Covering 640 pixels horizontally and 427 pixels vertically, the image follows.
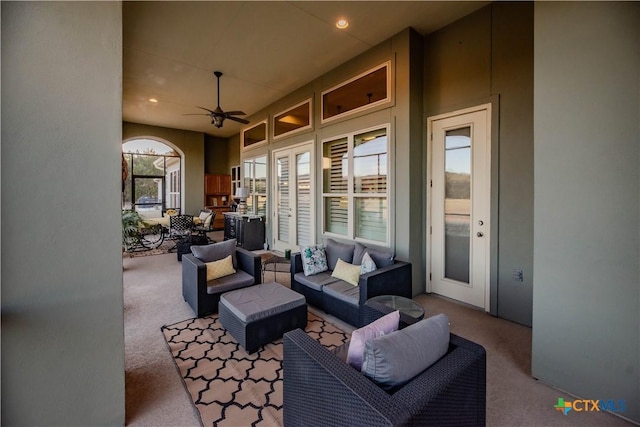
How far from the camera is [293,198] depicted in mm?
5812

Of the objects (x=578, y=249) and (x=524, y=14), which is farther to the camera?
(x=524, y=14)

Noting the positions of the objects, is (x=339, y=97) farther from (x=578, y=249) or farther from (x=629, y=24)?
(x=578, y=249)

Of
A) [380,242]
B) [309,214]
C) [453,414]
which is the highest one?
[309,214]

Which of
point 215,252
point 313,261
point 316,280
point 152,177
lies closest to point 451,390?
point 316,280

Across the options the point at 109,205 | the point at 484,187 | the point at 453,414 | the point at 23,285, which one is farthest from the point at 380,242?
the point at 23,285

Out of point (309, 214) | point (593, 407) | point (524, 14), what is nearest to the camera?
point (593, 407)

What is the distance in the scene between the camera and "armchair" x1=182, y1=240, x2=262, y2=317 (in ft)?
10.1

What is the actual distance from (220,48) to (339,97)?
1.95 m

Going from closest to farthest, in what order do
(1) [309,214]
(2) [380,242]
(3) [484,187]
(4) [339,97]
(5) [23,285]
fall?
(5) [23,285] < (3) [484,187] < (2) [380,242] < (4) [339,97] < (1) [309,214]

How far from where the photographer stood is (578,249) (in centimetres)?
184

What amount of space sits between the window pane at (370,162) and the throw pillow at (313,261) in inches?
49.3

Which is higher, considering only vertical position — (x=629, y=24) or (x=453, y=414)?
(x=629, y=24)

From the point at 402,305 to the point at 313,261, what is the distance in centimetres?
140

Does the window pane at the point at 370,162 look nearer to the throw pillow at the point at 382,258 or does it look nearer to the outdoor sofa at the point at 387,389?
the throw pillow at the point at 382,258
